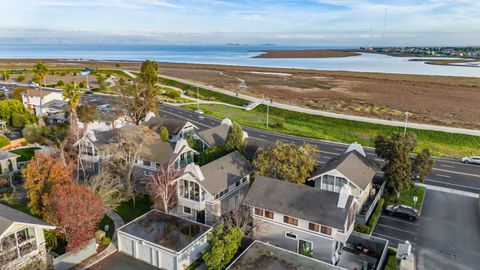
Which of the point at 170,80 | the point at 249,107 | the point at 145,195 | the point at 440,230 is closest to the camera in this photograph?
the point at 440,230

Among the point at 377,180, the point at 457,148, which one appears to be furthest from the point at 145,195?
the point at 457,148

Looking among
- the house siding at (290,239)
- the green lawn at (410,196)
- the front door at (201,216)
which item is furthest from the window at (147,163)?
the green lawn at (410,196)

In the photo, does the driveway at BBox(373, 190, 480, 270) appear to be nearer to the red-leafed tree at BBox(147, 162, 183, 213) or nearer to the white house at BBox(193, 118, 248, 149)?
the red-leafed tree at BBox(147, 162, 183, 213)

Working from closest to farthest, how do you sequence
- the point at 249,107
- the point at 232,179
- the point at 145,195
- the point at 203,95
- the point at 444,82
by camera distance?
the point at 232,179, the point at 145,195, the point at 249,107, the point at 203,95, the point at 444,82

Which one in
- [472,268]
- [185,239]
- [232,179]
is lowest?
[472,268]

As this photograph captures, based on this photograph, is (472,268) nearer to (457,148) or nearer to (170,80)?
(457,148)

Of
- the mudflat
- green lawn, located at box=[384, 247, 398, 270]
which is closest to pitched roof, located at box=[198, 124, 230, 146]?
green lawn, located at box=[384, 247, 398, 270]
